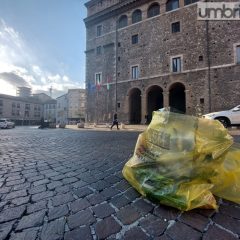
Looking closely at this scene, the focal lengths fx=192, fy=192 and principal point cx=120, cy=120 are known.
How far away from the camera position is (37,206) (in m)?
1.80

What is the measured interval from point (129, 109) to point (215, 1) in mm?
14633

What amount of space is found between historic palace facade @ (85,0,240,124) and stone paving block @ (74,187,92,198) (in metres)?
19.6

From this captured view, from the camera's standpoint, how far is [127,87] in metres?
24.5

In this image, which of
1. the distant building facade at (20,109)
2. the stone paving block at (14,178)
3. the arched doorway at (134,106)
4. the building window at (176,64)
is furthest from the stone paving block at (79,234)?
the distant building facade at (20,109)

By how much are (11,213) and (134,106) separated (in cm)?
2487

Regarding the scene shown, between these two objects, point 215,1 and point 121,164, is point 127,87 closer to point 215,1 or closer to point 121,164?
point 215,1

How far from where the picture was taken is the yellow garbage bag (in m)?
1.57

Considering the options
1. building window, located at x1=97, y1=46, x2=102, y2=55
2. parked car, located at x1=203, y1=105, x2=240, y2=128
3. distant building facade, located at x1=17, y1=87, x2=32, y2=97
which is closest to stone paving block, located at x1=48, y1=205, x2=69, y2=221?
parked car, located at x1=203, y1=105, x2=240, y2=128

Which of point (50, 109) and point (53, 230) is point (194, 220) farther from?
point (50, 109)

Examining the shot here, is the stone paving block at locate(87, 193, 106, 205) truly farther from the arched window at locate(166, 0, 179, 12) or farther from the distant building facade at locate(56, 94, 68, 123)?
the distant building facade at locate(56, 94, 68, 123)

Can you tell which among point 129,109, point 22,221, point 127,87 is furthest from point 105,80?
point 22,221

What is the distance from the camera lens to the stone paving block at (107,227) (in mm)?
1355

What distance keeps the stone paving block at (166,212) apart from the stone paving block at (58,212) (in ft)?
2.58

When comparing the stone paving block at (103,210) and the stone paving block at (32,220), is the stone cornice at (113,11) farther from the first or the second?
the stone paving block at (32,220)
